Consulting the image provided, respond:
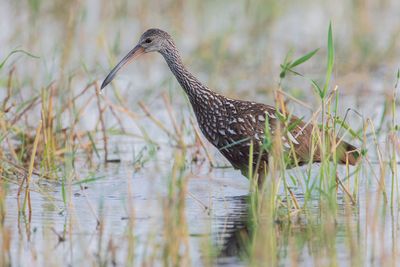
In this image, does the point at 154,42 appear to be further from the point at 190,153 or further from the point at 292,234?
the point at 292,234

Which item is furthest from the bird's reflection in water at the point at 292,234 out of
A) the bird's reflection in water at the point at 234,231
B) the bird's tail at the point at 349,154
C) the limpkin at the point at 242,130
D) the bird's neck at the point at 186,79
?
the bird's neck at the point at 186,79

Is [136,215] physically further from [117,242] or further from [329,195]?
[329,195]

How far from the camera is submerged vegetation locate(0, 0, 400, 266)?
5785 mm

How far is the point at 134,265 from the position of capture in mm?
5480

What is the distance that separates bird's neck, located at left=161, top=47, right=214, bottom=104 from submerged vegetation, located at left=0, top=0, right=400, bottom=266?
0.47 metres

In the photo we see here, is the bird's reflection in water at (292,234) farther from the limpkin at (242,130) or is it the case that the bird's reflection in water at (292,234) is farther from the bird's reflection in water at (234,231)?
the limpkin at (242,130)

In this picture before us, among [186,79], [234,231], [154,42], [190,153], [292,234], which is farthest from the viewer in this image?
[190,153]

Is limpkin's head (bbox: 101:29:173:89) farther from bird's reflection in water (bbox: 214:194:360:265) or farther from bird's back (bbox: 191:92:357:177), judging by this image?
bird's reflection in water (bbox: 214:194:360:265)

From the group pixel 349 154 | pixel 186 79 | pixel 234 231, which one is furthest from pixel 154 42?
pixel 234 231

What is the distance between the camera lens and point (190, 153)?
30.1 ft

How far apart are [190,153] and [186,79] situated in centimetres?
124

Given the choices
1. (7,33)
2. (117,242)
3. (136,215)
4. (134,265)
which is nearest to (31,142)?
(136,215)

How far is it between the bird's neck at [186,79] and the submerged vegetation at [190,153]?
18.5 inches

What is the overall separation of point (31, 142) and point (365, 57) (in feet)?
14.9
